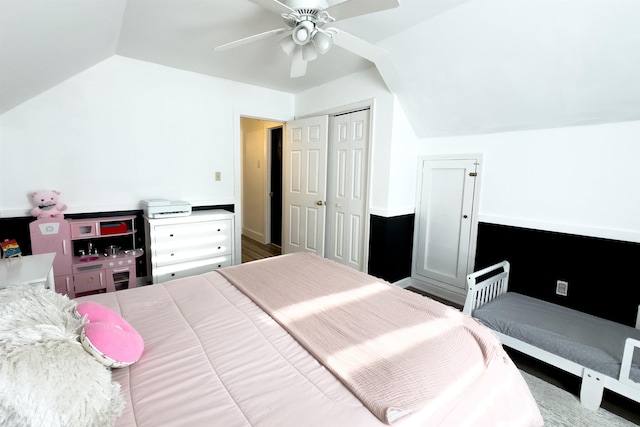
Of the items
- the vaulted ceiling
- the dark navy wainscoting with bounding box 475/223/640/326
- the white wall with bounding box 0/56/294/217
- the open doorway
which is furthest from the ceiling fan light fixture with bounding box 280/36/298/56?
the open doorway

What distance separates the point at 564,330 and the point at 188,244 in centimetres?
309

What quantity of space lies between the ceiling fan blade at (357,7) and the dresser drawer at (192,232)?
2.22 metres

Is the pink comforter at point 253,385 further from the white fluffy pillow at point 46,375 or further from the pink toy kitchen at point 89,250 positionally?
the pink toy kitchen at point 89,250

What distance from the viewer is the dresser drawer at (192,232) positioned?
274 cm

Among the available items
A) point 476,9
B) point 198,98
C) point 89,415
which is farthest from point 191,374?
point 198,98

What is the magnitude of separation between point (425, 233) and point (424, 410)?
2.53 meters

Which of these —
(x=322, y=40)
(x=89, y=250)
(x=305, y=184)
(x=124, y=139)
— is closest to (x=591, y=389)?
(x=322, y=40)

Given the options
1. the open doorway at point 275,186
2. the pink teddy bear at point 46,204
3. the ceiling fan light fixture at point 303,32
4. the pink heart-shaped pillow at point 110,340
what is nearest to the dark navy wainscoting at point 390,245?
the ceiling fan light fixture at point 303,32

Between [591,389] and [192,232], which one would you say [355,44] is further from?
[591,389]

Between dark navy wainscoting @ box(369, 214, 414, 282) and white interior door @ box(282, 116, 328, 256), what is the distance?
75 centimetres

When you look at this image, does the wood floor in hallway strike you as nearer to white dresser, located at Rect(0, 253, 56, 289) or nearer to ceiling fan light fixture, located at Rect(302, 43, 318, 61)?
white dresser, located at Rect(0, 253, 56, 289)

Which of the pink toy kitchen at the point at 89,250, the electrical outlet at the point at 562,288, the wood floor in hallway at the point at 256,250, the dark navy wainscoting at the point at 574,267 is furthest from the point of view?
the wood floor in hallway at the point at 256,250

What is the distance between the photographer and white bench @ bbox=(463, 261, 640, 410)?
159 centimetres

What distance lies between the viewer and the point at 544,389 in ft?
5.97
